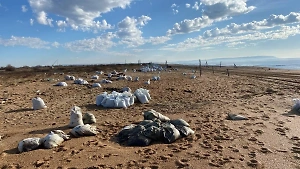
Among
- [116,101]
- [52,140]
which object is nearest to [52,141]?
[52,140]

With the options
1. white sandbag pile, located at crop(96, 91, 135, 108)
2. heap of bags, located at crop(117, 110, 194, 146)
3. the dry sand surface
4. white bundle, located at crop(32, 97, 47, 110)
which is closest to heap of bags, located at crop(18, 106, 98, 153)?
the dry sand surface

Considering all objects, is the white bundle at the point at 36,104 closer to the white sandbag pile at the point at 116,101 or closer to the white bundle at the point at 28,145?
the white sandbag pile at the point at 116,101

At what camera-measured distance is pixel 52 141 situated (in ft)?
19.3

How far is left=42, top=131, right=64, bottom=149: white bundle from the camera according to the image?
5.78 meters

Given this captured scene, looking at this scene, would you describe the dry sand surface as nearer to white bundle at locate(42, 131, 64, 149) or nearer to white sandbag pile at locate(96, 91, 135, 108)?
white bundle at locate(42, 131, 64, 149)

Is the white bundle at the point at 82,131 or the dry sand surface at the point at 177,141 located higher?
the white bundle at the point at 82,131

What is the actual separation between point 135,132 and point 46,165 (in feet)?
7.20

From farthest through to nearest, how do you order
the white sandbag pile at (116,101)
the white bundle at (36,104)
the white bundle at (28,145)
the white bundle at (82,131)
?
1. the white sandbag pile at (116,101)
2. the white bundle at (36,104)
3. the white bundle at (82,131)
4. the white bundle at (28,145)

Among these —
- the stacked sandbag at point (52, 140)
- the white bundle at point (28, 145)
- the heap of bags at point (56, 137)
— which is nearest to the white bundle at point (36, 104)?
the heap of bags at point (56, 137)

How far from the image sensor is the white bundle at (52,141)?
5.78m

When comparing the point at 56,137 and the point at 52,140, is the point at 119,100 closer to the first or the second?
the point at 56,137

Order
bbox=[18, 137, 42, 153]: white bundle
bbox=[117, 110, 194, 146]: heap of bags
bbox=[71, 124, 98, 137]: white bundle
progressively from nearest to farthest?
1. bbox=[18, 137, 42, 153]: white bundle
2. bbox=[117, 110, 194, 146]: heap of bags
3. bbox=[71, 124, 98, 137]: white bundle

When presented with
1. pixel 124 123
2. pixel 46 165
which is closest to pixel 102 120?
pixel 124 123

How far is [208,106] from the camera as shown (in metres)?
10.5
